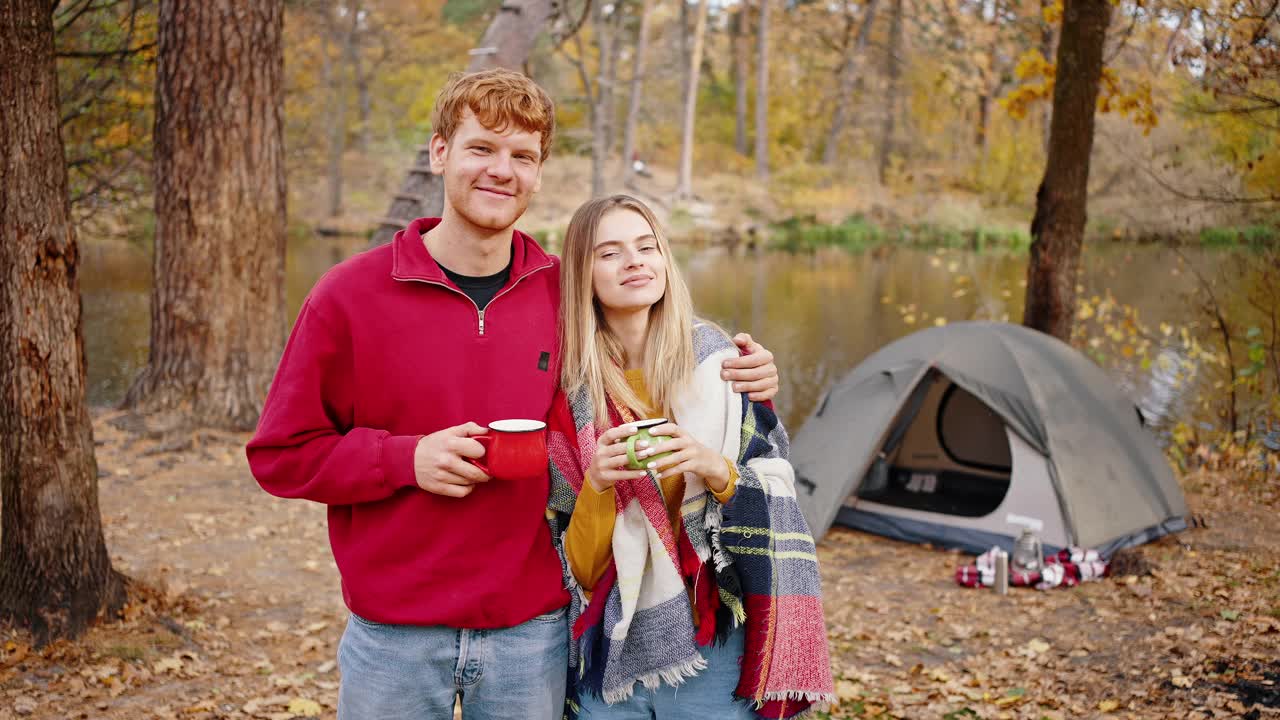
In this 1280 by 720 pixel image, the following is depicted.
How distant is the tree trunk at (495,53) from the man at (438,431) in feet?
17.8

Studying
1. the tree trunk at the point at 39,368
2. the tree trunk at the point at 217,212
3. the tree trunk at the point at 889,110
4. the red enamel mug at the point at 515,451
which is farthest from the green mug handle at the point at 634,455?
the tree trunk at the point at 889,110

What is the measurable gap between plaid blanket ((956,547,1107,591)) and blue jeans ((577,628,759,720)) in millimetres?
3875

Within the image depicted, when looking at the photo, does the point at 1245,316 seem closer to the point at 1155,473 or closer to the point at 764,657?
the point at 1155,473

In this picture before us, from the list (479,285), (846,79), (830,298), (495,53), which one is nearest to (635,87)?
(846,79)

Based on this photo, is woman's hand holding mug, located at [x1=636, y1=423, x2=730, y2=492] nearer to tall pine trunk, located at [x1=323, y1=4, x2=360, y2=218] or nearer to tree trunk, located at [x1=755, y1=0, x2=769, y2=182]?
tall pine trunk, located at [x1=323, y1=4, x2=360, y2=218]

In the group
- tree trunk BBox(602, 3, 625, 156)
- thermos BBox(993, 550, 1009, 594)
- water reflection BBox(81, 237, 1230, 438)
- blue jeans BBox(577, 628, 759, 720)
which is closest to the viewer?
blue jeans BBox(577, 628, 759, 720)

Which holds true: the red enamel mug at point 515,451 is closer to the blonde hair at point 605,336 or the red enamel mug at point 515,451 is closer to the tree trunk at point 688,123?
the blonde hair at point 605,336

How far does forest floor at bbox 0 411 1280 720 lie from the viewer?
3795 millimetres

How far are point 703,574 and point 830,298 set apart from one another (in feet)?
56.0

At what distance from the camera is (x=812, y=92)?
Result: 3788cm

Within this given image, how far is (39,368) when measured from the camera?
371cm

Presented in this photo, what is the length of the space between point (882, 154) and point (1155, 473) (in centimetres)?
2948

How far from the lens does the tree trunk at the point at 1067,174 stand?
7.20 meters

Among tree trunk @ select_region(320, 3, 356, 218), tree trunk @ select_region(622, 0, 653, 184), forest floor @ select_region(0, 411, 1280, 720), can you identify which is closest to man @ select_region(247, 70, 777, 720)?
forest floor @ select_region(0, 411, 1280, 720)
